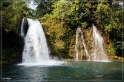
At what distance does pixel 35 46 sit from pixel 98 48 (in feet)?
19.6

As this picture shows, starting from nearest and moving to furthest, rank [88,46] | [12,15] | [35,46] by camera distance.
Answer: [12,15], [35,46], [88,46]

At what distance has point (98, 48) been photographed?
23.6 meters

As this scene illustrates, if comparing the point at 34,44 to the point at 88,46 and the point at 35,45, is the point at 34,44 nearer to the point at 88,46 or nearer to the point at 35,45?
the point at 35,45

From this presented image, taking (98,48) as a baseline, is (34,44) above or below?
above

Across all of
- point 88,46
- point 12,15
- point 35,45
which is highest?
point 12,15

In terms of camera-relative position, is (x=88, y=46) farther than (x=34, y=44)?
Yes

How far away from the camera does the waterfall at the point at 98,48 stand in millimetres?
23094

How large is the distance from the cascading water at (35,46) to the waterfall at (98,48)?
13.7 feet

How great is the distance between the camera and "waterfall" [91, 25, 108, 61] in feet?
75.8

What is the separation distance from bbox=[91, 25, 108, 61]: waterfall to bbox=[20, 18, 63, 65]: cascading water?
13.7 ft

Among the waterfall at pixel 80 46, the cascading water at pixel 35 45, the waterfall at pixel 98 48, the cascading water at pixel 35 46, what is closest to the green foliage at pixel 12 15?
the cascading water at pixel 35 46

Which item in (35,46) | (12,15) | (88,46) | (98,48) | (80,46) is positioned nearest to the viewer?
(12,15)

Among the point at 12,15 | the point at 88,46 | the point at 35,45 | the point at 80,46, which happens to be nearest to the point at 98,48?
the point at 88,46

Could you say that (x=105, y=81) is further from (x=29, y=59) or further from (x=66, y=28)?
(x=66, y=28)
